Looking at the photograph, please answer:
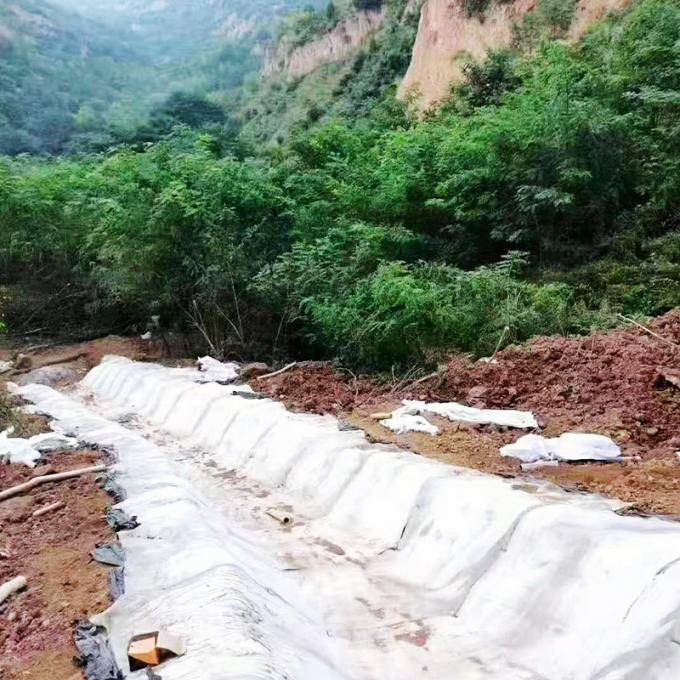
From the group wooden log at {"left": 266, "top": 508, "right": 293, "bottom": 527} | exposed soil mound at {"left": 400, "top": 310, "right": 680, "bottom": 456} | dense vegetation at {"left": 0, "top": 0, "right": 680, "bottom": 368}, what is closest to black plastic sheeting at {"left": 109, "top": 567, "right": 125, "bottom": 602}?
wooden log at {"left": 266, "top": 508, "right": 293, "bottom": 527}

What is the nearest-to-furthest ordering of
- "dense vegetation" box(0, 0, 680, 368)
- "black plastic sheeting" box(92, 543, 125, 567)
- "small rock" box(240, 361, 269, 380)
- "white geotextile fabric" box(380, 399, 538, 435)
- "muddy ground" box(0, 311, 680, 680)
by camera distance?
1. "muddy ground" box(0, 311, 680, 680)
2. "black plastic sheeting" box(92, 543, 125, 567)
3. "white geotextile fabric" box(380, 399, 538, 435)
4. "dense vegetation" box(0, 0, 680, 368)
5. "small rock" box(240, 361, 269, 380)

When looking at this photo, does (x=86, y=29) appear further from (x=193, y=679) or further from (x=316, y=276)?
(x=193, y=679)

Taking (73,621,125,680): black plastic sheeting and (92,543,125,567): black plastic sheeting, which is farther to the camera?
(92,543,125,567): black plastic sheeting

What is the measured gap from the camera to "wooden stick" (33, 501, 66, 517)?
13.9 feet

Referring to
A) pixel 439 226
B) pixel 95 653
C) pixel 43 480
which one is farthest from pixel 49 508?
pixel 439 226

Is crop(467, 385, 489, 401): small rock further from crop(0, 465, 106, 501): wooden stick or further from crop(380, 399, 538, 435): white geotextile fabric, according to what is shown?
crop(0, 465, 106, 501): wooden stick

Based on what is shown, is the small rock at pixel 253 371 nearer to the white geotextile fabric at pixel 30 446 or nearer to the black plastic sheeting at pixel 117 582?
the white geotextile fabric at pixel 30 446

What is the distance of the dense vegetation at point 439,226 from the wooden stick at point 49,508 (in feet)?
12.4

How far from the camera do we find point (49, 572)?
3.35 meters

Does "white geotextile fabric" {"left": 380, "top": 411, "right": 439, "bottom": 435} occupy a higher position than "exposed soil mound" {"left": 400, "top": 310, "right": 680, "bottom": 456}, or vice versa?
"exposed soil mound" {"left": 400, "top": 310, "right": 680, "bottom": 456}

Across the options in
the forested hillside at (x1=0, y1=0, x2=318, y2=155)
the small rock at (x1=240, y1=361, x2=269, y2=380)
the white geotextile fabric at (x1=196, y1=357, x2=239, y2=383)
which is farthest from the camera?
the forested hillside at (x1=0, y1=0, x2=318, y2=155)

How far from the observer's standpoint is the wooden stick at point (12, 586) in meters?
3.15

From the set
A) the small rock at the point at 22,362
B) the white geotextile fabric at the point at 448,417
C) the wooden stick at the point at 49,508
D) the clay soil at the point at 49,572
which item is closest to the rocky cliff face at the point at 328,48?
the small rock at the point at 22,362

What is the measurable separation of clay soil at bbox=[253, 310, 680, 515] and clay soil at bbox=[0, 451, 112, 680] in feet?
7.52
